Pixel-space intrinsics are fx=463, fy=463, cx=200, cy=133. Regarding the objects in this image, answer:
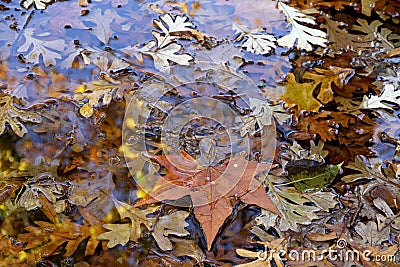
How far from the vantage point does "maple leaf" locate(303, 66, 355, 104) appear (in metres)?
1.59

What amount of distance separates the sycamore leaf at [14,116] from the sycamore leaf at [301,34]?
3.06 feet

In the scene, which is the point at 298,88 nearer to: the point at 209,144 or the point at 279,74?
the point at 279,74

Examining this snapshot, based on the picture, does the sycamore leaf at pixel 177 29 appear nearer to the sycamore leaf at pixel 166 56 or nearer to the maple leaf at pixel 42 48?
the sycamore leaf at pixel 166 56

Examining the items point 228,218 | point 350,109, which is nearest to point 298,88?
point 350,109

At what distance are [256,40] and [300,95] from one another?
1.00 feet

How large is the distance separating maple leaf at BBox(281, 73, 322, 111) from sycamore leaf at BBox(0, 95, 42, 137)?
84cm

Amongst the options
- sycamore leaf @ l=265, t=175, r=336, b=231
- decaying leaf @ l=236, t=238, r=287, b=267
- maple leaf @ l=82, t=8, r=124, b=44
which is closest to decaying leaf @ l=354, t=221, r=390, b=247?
sycamore leaf @ l=265, t=175, r=336, b=231

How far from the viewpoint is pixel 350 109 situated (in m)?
1.55

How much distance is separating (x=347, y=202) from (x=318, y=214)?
0.32ft

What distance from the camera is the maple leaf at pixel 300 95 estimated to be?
5.11ft

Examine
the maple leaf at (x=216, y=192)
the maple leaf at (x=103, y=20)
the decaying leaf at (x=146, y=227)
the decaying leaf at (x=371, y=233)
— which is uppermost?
the maple leaf at (x=103, y=20)

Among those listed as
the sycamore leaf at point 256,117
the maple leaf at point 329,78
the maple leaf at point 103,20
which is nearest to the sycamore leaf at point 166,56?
the maple leaf at point 103,20

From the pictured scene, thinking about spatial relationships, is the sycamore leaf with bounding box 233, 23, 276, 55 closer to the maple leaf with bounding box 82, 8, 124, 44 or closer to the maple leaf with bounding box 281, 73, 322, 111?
the maple leaf with bounding box 281, 73, 322, 111

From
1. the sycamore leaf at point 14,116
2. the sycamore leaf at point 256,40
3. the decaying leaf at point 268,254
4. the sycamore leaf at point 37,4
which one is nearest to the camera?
the decaying leaf at point 268,254
